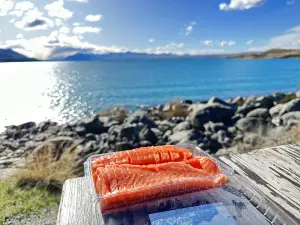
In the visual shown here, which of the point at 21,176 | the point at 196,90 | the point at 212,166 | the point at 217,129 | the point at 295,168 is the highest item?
the point at 212,166

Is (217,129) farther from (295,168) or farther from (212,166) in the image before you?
(212,166)

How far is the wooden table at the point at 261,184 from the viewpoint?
1252mm

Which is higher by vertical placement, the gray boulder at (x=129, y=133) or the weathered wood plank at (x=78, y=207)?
the weathered wood plank at (x=78, y=207)

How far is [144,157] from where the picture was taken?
1355 millimetres

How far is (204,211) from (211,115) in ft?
27.8

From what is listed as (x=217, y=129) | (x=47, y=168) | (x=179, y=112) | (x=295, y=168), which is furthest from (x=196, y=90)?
(x=295, y=168)

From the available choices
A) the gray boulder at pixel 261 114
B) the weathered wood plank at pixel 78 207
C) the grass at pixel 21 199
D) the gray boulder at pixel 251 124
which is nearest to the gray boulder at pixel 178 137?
the gray boulder at pixel 251 124

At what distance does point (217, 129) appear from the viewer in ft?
26.7

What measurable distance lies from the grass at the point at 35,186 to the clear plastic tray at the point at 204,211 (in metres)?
2.50

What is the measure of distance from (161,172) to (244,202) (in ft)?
1.18

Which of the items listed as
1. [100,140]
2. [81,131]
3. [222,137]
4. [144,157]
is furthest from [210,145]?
[144,157]

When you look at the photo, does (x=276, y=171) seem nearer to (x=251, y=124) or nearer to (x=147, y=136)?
(x=147, y=136)

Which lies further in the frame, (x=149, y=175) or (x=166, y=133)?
(x=166, y=133)

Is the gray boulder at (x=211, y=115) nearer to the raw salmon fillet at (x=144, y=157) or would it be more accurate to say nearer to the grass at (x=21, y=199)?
the grass at (x=21, y=199)
